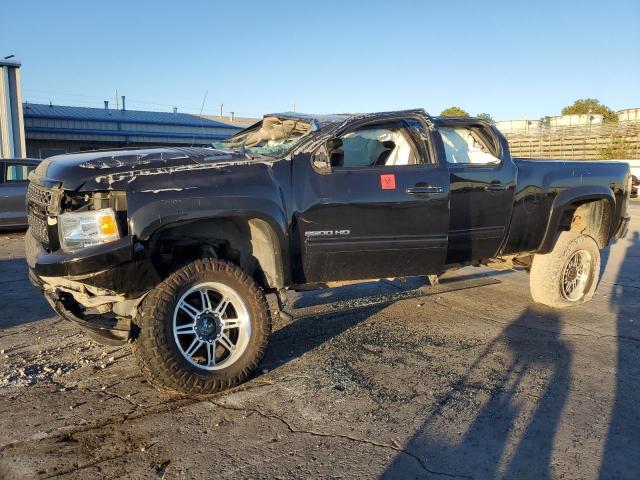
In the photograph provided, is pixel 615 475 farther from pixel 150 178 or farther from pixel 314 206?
pixel 150 178

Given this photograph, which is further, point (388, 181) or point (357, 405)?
point (388, 181)

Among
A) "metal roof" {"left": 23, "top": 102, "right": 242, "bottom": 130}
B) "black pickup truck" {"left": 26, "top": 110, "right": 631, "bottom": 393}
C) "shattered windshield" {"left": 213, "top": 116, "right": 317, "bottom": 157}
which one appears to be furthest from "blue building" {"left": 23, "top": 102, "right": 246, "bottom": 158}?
"black pickup truck" {"left": 26, "top": 110, "right": 631, "bottom": 393}

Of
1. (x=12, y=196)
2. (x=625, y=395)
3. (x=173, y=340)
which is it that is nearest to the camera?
(x=173, y=340)

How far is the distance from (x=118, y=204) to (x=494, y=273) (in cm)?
627

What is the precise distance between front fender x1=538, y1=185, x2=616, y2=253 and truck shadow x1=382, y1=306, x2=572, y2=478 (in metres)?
1.32

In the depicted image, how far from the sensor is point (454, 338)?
552cm

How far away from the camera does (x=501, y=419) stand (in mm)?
3760

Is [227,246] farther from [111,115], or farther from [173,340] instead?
[111,115]

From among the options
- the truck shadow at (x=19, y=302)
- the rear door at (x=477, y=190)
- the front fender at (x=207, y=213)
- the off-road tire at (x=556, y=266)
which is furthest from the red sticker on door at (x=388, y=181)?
the truck shadow at (x=19, y=302)

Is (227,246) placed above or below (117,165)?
below

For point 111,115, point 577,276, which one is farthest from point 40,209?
point 111,115

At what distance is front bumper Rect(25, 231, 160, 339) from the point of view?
3799 millimetres

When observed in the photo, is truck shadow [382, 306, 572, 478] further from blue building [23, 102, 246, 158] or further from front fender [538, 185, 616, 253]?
blue building [23, 102, 246, 158]

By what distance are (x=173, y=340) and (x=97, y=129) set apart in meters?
24.4
